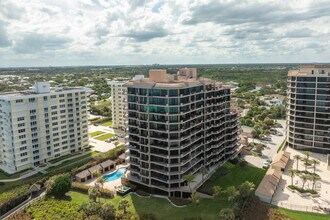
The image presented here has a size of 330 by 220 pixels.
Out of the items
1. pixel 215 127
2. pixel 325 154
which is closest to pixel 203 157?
pixel 215 127

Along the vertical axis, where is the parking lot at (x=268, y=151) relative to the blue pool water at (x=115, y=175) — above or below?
above

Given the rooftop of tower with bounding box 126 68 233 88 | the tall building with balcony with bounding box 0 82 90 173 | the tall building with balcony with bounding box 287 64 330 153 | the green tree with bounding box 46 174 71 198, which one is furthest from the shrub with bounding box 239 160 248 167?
the tall building with balcony with bounding box 0 82 90 173

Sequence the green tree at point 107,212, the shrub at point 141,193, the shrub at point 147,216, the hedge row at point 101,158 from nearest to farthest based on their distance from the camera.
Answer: the shrub at point 147,216 → the green tree at point 107,212 → the shrub at point 141,193 → the hedge row at point 101,158

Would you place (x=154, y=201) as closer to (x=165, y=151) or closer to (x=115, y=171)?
(x=165, y=151)

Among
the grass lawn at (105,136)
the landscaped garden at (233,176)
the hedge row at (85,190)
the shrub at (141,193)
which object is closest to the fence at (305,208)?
the landscaped garden at (233,176)

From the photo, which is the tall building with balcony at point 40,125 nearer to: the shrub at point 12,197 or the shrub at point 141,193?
the shrub at point 12,197

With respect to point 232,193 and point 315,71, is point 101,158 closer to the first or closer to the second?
point 232,193
